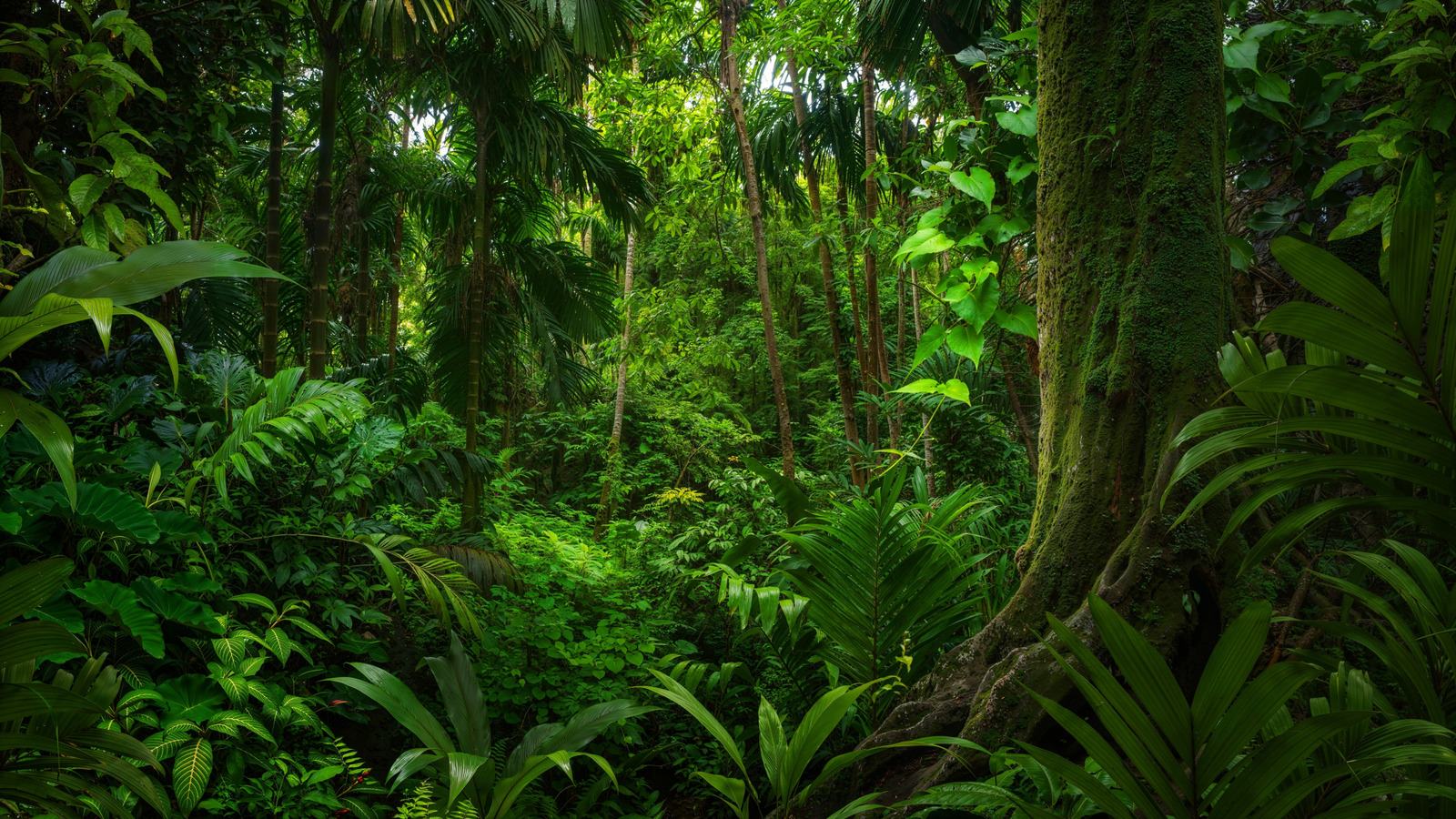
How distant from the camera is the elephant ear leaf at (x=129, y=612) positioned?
6.51ft

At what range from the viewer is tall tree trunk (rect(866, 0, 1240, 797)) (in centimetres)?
145

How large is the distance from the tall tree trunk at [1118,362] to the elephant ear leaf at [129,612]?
79.1 inches

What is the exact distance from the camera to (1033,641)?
5.41ft

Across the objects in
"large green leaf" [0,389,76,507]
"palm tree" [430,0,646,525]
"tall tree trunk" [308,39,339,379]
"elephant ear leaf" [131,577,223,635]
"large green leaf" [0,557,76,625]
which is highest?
"palm tree" [430,0,646,525]

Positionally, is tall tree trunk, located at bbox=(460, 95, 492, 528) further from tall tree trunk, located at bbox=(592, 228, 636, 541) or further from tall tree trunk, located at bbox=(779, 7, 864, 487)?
tall tree trunk, located at bbox=(779, 7, 864, 487)

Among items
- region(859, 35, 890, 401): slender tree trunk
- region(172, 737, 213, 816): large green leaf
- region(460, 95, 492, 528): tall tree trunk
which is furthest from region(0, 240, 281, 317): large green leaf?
region(859, 35, 890, 401): slender tree trunk

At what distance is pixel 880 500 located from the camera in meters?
2.38

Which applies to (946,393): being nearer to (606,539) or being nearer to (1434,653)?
(1434,653)

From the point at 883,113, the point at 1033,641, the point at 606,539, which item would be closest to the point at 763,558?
the point at 606,539

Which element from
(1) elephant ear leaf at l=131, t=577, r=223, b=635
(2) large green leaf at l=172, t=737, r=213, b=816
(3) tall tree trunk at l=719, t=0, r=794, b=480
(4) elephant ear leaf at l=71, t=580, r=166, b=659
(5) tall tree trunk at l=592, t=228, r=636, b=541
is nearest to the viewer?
(2) large green leaf at l=172, t=737, r=213, b=816

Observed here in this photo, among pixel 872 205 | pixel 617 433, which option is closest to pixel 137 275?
pixel 872 205

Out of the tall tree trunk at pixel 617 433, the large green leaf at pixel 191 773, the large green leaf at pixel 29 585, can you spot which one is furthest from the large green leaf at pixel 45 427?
the tall tree trunk at pixel 617 433

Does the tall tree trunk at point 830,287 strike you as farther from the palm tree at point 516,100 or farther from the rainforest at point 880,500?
the palm tree at point 516,100

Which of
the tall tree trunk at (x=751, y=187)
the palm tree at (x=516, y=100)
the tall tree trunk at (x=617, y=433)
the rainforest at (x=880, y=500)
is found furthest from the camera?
the tall tree trunk at (x=617, y=433)
